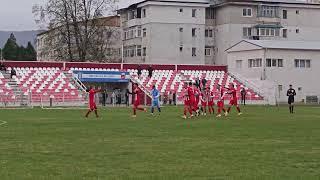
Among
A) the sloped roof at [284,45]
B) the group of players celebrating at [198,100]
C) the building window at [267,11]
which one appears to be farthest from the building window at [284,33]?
the group of players celebrating at [198,100]

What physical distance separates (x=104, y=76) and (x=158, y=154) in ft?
189

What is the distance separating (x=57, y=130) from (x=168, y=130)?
4.47m

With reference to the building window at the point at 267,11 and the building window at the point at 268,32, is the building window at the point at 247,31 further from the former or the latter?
the building window at the point at 267,11

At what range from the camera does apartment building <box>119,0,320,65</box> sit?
339 feet

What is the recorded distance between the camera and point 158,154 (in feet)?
60.2

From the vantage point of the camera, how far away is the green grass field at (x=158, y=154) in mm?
14578

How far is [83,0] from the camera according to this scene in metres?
90.1

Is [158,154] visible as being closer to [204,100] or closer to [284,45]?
[204,100]

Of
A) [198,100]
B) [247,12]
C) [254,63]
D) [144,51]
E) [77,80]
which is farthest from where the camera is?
[247,12]

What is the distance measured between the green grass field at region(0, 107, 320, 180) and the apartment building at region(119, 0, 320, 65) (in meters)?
76.1

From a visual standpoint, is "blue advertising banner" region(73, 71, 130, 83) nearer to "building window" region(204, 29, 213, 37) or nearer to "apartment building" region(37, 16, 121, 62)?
"apartment building" region(37, 16, 121, 62)

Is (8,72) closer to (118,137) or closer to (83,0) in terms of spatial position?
(83,0)

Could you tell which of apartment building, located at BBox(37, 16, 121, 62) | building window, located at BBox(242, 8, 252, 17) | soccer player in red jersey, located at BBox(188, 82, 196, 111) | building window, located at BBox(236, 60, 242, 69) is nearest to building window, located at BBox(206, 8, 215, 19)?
building window, located at BBox(242, 8, 252, 17)

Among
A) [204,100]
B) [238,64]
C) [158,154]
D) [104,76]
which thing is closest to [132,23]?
[238,64]
